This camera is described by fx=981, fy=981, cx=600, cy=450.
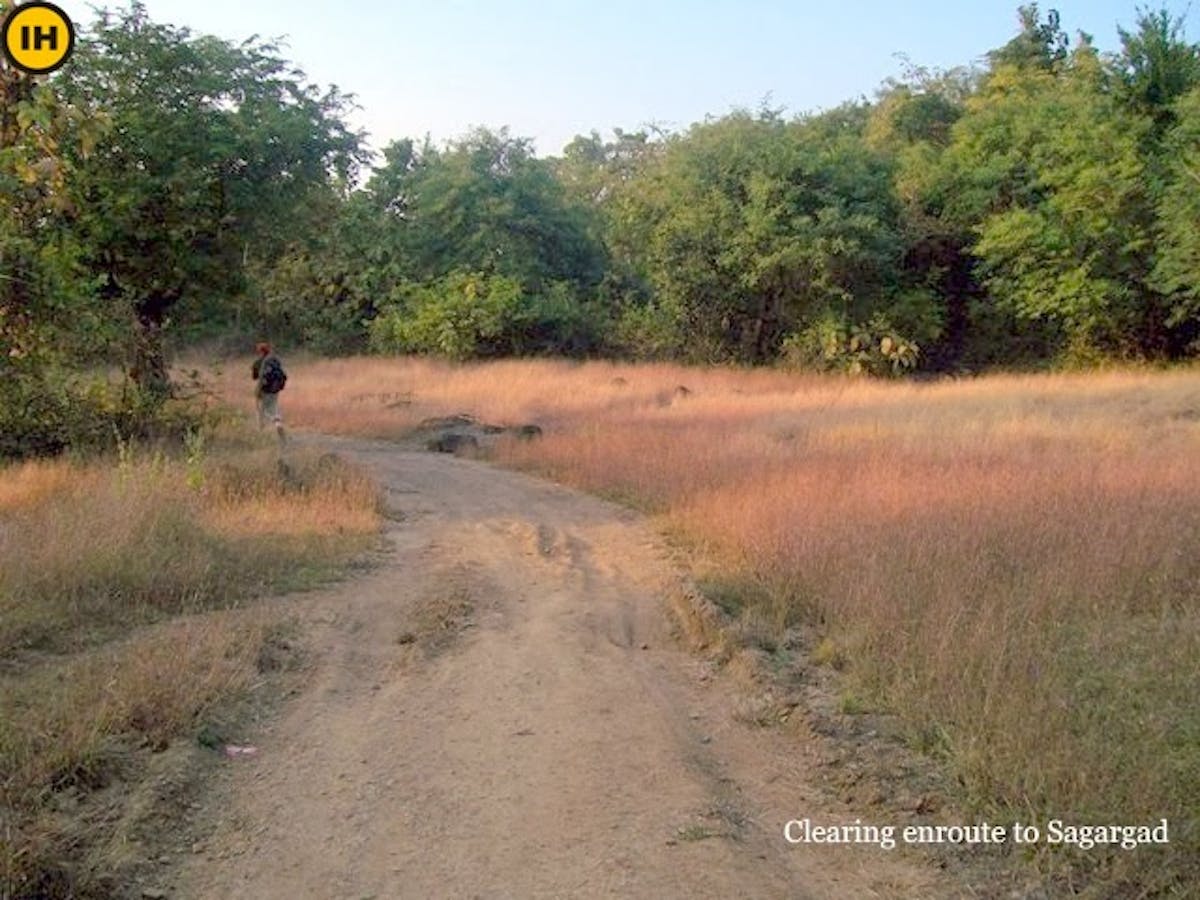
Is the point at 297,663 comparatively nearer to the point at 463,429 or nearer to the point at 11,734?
the point at 11,734

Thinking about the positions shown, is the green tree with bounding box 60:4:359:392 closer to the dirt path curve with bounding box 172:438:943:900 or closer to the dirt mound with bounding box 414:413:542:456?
the dirt mound with bounding box 414:413:542:456

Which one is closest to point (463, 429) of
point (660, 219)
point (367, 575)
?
point (367, 575)

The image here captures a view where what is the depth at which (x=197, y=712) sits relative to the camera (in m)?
Result: 4.93

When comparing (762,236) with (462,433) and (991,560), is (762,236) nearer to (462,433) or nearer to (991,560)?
(462,433)

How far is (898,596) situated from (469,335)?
26679 millimetres

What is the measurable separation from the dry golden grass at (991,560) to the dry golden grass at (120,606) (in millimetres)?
3488

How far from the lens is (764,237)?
3019 cm

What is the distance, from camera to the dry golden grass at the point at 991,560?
4207mm

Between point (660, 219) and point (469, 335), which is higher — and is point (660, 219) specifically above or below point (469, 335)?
above

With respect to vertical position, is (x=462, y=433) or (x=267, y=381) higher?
(x=267, y=381)

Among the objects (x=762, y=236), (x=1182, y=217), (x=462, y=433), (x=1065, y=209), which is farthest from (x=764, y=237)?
(x=462, y=433)

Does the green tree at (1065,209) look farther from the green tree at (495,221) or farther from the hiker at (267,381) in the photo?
the hiker at (267,381)

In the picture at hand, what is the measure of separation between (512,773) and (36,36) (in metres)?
5.34

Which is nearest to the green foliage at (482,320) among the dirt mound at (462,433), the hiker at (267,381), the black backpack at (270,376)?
the dirt mound at (462,433)
